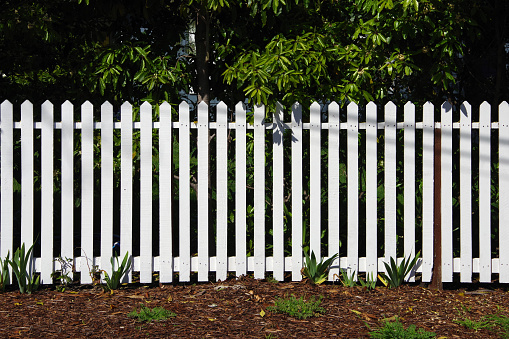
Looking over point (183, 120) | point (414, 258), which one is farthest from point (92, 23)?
point (414, 258)

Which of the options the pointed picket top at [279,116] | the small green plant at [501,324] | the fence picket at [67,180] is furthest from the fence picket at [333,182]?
the fence picket at [67,180]

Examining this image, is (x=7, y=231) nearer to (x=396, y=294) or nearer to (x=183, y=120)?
(x=183, y=120)

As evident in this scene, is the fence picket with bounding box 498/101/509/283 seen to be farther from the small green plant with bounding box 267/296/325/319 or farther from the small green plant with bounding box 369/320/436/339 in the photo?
the small green plant with bounding box 267/296/325/319

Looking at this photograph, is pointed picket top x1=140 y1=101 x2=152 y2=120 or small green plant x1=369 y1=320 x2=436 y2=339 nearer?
small green plant x1=369 y1=320 x2=436 y2=339

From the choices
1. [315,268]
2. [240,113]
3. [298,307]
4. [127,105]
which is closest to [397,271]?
[315,268]

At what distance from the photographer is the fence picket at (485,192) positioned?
5027 millimetres

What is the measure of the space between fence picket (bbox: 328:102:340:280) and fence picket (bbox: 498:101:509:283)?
136 cm

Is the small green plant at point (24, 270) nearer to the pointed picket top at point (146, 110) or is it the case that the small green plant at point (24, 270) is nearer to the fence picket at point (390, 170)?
the pointed picket top at point (146, 110)

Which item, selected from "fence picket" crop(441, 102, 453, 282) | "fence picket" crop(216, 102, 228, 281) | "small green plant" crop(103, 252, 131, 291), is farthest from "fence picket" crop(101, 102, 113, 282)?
"fence picket" crop(441, 102, 453, 282)

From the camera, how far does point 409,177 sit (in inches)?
199

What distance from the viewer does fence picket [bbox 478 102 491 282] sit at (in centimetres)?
503

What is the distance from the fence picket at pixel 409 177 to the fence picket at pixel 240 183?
1331 millimetres

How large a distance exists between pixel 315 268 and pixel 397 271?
0.69 m

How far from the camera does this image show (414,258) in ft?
16.5
